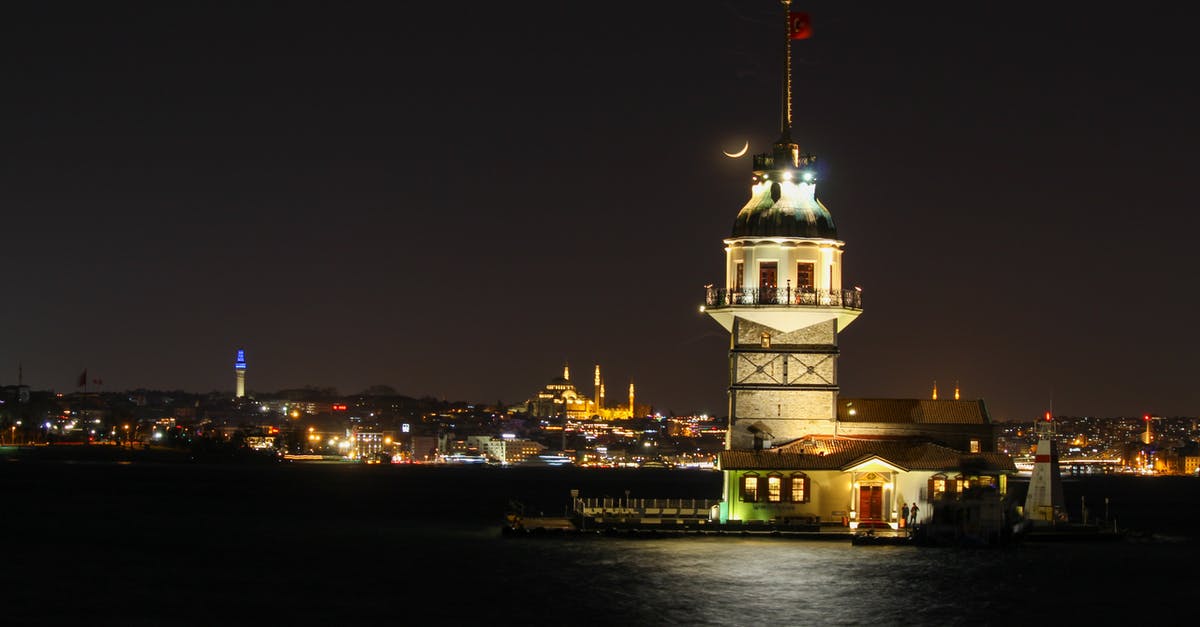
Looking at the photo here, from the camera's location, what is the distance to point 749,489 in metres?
70.4

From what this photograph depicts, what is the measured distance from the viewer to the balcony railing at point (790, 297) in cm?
7162

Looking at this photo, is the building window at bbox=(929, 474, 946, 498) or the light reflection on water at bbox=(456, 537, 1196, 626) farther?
the building window at bbox=(929, 474, 946, 498)

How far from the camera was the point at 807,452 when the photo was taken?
2768 inches

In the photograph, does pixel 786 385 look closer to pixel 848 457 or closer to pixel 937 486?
pixel 848 457

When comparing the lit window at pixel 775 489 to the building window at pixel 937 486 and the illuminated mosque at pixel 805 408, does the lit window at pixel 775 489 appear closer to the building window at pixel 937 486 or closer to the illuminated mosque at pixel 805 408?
the illuminated mosque at pixel 805 408

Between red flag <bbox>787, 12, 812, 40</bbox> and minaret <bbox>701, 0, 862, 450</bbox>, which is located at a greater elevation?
red flag <bbox>787, 12, 812, 40</bbox>

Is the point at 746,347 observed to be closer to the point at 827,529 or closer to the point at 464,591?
the point at 827,529

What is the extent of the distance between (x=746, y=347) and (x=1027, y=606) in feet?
64.7

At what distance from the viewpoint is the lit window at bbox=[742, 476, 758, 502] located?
70.2 meters

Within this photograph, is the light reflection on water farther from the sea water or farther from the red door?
the red door

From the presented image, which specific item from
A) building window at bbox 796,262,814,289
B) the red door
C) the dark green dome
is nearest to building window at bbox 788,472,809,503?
the red door

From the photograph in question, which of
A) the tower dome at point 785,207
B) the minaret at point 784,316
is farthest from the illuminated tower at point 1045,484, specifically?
the tower dome at point 785,207

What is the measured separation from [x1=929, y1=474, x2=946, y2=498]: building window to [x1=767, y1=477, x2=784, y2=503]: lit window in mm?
5837

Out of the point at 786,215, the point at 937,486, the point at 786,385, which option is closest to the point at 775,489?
the point at 786,385
